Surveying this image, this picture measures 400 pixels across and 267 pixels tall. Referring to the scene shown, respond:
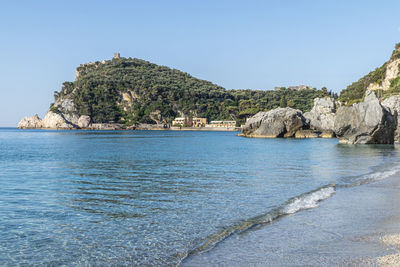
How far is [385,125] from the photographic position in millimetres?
53531

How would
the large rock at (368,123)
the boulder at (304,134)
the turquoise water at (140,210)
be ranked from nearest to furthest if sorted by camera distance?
the turquoise water at (140,210), the large rock at (368,123), the boulder at (304,134)

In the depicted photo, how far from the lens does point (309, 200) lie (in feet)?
45.5

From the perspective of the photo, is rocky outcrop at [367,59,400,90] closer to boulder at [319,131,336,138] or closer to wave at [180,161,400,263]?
boulder at [319,131,336,138]

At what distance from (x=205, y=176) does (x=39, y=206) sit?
10.3 metres

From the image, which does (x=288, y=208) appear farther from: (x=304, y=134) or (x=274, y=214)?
(x=304, y=134)

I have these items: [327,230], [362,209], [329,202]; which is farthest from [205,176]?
[327,230]

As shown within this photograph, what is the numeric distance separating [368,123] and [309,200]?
4552 cm

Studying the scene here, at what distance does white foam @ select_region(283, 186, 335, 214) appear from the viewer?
12.5m

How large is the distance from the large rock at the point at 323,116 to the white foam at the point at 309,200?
8063 centimetres

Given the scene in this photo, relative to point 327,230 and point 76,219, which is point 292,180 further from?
point 76,219

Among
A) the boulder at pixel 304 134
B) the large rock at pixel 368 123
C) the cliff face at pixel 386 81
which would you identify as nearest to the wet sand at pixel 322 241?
the large rock at pixel 368 123

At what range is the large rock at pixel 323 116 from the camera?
93250 millimetres

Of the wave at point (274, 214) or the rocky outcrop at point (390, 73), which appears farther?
the rocky outcrop at point (390, 73)

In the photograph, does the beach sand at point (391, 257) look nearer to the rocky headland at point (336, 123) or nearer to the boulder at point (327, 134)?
the rocky headland at point (336, 123)
